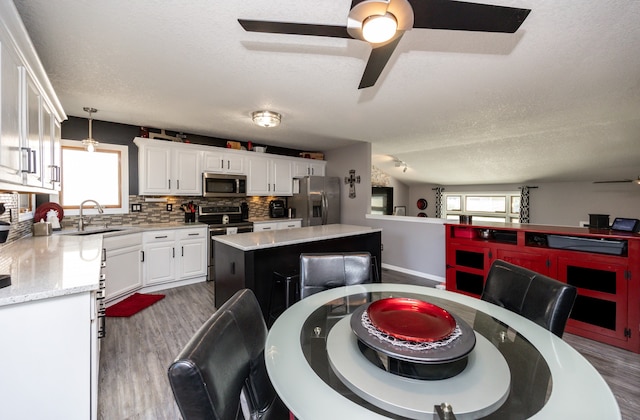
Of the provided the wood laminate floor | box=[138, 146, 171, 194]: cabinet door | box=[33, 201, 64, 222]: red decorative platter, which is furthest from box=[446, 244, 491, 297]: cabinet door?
box=[33, 201, 64, 222]: red decorative platter

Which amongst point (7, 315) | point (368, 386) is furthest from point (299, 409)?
point (7, 315)

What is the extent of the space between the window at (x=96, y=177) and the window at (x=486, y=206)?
7717 mm

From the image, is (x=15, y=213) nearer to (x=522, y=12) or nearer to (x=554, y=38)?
(x=522, y=12)

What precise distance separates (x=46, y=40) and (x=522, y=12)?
2.81 meters

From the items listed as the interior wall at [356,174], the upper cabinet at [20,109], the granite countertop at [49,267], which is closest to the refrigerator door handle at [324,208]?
the interior wall at [356,174]

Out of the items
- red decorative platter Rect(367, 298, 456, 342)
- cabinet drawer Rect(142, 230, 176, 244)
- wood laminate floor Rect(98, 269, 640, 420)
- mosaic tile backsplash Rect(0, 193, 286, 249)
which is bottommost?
wood laminate floor Rect(98, 269, 640, 420)

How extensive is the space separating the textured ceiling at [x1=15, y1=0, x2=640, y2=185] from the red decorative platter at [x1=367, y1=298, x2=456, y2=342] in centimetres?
162

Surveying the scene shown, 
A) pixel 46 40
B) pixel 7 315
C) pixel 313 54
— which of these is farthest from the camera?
pixel 313 54

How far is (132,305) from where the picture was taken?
10.4 ft

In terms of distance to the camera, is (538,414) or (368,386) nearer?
(538,414)

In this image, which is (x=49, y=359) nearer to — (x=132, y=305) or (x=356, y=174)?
(x=132, y=305)

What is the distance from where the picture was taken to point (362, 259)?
2025 mm

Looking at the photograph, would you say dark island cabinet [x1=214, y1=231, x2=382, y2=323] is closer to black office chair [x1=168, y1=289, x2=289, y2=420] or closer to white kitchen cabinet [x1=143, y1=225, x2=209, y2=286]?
white kitchen cabinet [x1=143, y1=225, x2=209, y2=286]

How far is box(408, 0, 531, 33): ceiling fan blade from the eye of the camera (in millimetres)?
1081
